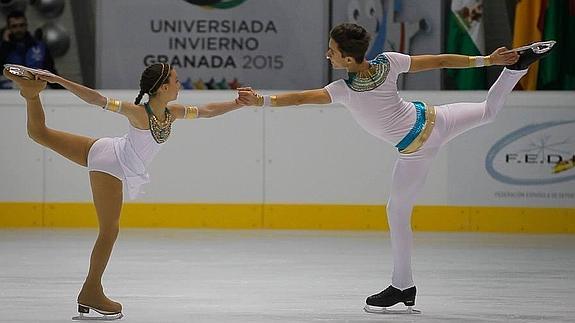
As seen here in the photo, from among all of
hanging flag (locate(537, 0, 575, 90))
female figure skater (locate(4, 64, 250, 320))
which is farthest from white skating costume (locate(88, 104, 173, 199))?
hanging flag (locate(537, 0, 575, 90))

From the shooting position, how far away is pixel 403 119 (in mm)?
6090

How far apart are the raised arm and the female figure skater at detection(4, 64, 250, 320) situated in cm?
38

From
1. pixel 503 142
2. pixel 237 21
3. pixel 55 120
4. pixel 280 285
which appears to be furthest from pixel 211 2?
pixel 280 285

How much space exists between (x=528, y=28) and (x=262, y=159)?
3.29 meters

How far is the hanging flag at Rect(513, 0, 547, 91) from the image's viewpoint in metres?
12.4

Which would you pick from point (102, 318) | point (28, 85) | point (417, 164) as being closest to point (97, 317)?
point (102, 318)

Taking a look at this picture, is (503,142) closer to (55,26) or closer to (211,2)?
(211,2)

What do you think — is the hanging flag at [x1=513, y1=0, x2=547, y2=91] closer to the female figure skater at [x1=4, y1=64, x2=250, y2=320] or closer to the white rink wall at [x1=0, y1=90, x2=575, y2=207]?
the white rink wall at [x1=0, y1=90, x2=575, y2=207]

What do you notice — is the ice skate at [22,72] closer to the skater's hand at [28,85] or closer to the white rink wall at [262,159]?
the skater's hand at [28,85]

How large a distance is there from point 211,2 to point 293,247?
15.5 ft

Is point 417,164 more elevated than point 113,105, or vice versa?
point 113,105

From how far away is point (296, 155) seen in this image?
11141 mm

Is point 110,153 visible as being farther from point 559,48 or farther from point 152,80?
point 559,48

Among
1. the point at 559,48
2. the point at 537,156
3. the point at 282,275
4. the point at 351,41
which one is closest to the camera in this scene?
the point at 351,41
